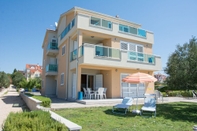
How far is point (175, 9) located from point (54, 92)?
20.2 m

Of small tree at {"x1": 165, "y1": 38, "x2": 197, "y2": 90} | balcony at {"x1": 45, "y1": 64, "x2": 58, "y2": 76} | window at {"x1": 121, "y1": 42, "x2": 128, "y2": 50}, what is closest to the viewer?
small tree at {"x1": 165, "y1": 38, "x2": 197, "y2": 90}

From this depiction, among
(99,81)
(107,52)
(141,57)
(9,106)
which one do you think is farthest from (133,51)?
(9,106)

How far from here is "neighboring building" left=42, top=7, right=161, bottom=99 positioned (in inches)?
589

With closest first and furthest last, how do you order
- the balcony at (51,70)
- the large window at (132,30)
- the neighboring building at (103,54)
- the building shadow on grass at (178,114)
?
the building shadow on grass at (178,114)
the neighboring building at (103,54)
the large window at (132,30)
the balcony at (51,70)

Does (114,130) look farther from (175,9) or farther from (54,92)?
(54,92)

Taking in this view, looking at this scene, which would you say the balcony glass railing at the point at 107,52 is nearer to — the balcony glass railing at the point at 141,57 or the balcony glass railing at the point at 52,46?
the balcony glass railing at the point at 141,57

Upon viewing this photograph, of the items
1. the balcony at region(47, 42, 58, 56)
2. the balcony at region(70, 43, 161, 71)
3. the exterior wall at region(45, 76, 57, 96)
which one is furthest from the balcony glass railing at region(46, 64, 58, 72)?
the balcony at region(70, 43, 161, 71)

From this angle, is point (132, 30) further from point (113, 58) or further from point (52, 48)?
point (52, 48)

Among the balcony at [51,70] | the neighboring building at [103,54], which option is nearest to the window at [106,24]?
the neighboring building at [103,54]

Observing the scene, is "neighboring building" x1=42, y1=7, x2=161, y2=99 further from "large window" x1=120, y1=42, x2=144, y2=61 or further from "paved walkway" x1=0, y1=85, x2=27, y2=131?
"paved walkway" x1=0, y1=85, x2=27, y2=131

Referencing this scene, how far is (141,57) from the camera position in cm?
1781

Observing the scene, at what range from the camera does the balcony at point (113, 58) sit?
1404cm

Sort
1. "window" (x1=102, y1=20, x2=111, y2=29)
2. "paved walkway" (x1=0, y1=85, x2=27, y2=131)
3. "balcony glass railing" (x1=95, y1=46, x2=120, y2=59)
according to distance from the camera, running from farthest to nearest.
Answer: "window" (x1=102, y1=20, x2=111, y2=29)
"balcony glass railing" (x1=95, y1=46, x2=120, y2=59)
"paved walkway" (x1=0, y1=85, x2=27, y2=131)

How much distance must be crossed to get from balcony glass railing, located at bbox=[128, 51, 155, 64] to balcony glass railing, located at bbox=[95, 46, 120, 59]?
1.80 metres
